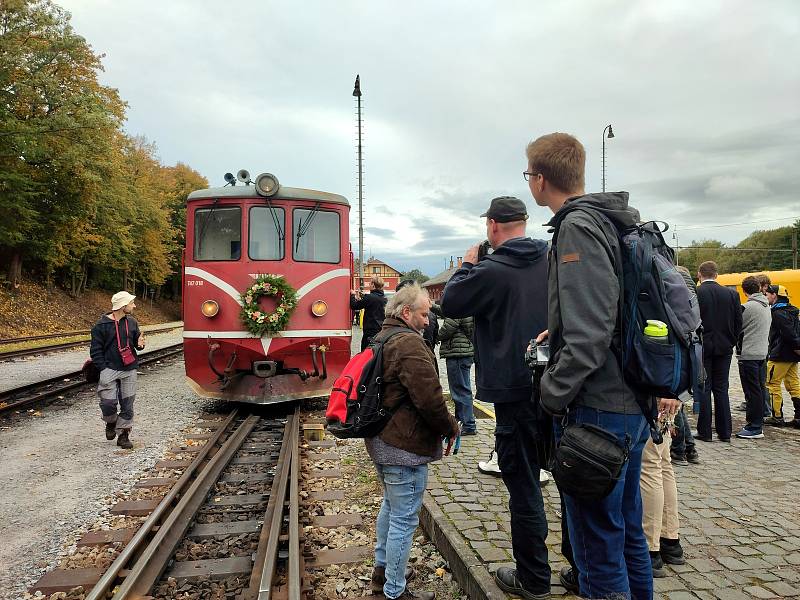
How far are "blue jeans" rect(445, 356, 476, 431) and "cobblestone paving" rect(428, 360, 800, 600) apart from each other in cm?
44

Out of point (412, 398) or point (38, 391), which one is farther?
point (38, 391)

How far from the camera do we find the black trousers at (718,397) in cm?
639

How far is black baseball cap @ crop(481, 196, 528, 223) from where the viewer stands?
3.18 m

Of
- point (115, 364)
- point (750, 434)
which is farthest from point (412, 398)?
point (750, 434)

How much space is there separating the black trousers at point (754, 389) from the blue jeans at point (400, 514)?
17.3 ft

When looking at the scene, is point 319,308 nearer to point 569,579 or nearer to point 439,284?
point 569,579

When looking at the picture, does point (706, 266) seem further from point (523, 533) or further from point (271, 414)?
point (271, 414)

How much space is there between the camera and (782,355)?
7.31 meters

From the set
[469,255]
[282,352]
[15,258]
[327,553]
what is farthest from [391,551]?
[15,258]

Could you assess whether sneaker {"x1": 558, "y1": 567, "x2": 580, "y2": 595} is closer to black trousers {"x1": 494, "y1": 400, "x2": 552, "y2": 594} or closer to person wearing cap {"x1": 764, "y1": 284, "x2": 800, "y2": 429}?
black trousers {"x1": 494, "y1": 400, "x2": 552, "y2": 594}

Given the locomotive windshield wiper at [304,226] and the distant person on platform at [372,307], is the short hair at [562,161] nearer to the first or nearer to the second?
the locomotive windshield wiper at [304,226]

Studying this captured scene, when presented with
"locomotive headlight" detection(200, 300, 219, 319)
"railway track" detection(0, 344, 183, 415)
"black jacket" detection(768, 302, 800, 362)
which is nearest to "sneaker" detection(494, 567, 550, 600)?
"locomotive headlight" detection(200, 300, 219, 319)

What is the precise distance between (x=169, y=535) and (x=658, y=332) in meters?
3.69

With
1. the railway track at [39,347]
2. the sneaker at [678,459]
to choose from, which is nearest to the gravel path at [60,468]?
the sneaker at [678,459]
